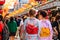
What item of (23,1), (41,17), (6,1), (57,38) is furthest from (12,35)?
(6,1)

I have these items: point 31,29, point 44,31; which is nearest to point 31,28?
point 31,29

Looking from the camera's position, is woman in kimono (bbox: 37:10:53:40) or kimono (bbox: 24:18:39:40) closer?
kimono (bbox: 24:18:39:40)

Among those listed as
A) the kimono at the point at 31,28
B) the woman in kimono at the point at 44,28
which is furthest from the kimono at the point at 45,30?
the kimono at the point at 31,28

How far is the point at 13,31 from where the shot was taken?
11477 millimetres

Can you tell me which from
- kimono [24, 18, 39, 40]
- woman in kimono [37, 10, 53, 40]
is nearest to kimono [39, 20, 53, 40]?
woman in kimono [37, 10, 53, 40]

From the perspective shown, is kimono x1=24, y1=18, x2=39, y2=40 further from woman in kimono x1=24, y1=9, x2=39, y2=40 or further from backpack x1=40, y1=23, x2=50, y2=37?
backpack x1=40, y1=23, x2=50, y2=37

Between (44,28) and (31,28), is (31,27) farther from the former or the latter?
(44,28)

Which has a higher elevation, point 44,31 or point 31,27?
point 31,27

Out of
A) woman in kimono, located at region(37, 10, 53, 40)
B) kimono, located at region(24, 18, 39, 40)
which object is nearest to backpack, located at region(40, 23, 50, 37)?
woman in kimono, located at region(37, 10, 53, 40)

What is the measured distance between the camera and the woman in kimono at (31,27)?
7.29 m

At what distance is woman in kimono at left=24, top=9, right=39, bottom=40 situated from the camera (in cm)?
729

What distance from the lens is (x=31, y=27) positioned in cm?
733

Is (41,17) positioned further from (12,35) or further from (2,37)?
(12,35)

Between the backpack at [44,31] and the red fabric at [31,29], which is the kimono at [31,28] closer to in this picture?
the red fabric at [31,29]
